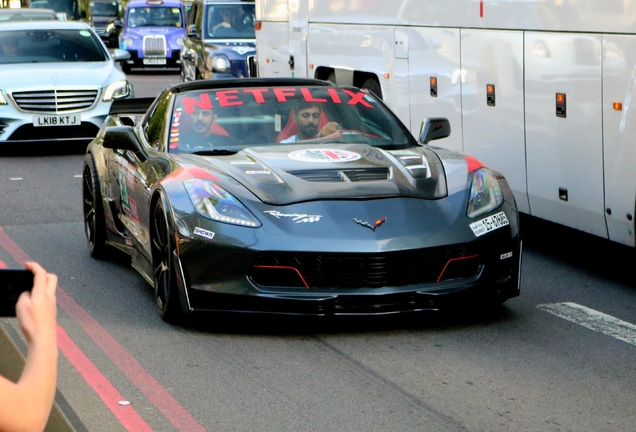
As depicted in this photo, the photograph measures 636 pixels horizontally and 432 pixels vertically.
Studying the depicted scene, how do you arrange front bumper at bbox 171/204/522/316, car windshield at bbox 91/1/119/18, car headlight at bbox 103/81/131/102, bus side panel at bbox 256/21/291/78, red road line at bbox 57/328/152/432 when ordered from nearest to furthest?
red road line at bbox 57/328/152/432 → front bumper at bbox 171/204/522/316 → bus side panel at bbox 256/21/291/78 → car headlight at bbox 103/81/131/102 → car windshield at bbox 91/1/119/18

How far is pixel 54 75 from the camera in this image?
1563 centimetres

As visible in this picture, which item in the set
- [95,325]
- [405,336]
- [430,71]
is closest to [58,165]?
[430,71]

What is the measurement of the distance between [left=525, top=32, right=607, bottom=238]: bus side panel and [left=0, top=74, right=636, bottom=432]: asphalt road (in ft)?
1.71

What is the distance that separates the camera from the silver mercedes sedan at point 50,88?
15.3 meters

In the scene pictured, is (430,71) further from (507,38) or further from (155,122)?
(155,122)

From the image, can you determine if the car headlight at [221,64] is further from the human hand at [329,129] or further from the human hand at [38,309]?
the human hand at [38,309]

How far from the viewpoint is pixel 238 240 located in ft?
20.2

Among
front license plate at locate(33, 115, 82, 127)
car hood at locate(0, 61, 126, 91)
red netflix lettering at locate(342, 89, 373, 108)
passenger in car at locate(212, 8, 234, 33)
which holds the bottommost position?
front license plate at locate(33, 115, 82, 127)

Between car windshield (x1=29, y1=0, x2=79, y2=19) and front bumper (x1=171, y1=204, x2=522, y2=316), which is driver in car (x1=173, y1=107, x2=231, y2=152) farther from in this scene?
car windshield (x1=29, y1=0, x2=79, y2=19)

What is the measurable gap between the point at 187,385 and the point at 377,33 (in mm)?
7128

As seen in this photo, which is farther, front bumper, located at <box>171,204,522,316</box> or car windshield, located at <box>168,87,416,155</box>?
car windshield, located at <box>168,87,416,155</box>

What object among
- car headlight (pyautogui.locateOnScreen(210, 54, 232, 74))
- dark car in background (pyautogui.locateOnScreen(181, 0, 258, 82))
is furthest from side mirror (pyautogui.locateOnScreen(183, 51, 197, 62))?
car headlight (pyautogui.locateOnScreen(210, 54, 232, 74))

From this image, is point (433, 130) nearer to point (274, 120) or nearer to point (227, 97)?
point (274, 120)

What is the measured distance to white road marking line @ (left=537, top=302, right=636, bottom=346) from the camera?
6.39 metres
